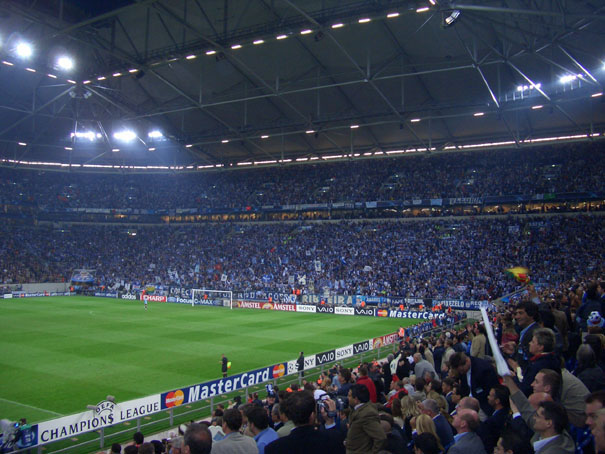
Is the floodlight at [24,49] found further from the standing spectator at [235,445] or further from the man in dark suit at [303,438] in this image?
the man in dark suit at [303,438]

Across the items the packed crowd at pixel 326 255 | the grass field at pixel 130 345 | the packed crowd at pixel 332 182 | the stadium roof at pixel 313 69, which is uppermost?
the stadium roof at pixel 313 69

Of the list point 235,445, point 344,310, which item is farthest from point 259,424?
point 344,310

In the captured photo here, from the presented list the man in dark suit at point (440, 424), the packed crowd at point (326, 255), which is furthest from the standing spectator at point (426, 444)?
the packed crowd at point (326, 255)

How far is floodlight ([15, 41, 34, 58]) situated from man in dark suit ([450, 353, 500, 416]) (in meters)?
34.8

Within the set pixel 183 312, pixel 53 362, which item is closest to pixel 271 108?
pixel 183 312

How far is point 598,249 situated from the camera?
38812 mm

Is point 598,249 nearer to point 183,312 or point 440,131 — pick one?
point 440,131

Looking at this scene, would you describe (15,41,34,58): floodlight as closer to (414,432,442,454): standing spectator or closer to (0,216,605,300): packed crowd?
(0,216,605,300): packed crowd

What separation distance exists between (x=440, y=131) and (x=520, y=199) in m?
10.3

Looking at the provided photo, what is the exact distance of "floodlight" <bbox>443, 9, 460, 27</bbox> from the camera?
2302 cm

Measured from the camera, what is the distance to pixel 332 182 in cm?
5947

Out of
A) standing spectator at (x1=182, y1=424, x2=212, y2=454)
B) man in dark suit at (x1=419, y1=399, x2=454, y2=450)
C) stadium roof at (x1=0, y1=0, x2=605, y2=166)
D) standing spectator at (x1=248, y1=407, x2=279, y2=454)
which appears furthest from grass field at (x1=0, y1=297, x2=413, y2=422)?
Result: stadium roof at (x1=0, y1=0, x2=605, y2=166)

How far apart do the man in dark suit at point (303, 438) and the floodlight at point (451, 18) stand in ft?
77.0

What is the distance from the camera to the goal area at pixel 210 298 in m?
47.9
